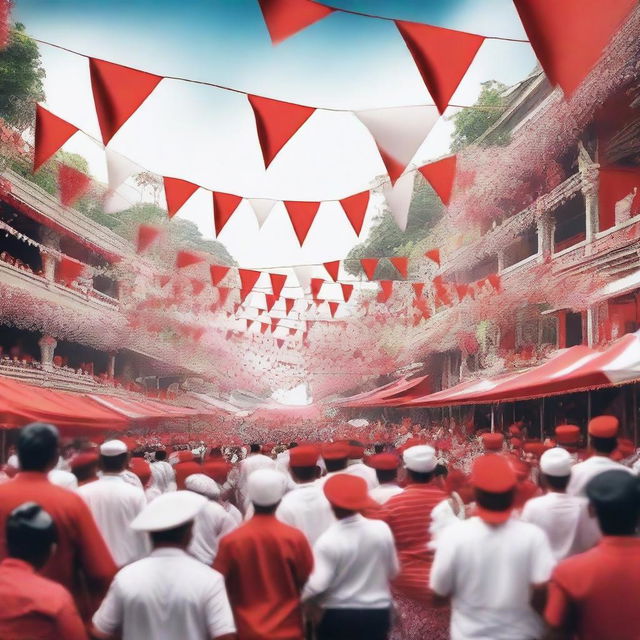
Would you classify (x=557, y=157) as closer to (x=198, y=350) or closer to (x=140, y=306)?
(x=140, y=306)

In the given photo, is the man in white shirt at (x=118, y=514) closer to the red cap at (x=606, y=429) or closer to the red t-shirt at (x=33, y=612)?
the red t-shirt at (x=33, y=612)

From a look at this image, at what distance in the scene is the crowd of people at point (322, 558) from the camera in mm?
2865


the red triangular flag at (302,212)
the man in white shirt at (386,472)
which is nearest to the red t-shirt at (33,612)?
the man in white shirt at (386,472)

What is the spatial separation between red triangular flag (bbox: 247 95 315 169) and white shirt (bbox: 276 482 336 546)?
4.71m

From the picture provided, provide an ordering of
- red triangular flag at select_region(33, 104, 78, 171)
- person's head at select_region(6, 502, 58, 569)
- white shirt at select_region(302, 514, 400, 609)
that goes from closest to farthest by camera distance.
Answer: person's head at select_region(6, 502, 58, 569), white shirt at select_region(302, 514, 400, 609), red triangular flag at select_region(33, 104, 78, 171)

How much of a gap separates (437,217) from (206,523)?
34.7m

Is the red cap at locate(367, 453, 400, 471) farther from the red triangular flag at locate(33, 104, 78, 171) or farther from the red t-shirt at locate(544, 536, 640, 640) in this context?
the red triangular flag at locate(33, 104, 78, 171)

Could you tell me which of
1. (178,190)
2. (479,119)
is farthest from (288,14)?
(479,119)

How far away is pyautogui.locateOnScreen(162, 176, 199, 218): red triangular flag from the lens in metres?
11.8

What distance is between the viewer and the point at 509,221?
22.0 m

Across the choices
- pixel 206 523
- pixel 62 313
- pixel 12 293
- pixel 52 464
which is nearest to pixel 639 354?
pixel 206 523

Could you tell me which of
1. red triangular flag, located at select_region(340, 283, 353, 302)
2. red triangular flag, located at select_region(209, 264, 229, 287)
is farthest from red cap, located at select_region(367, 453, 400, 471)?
red triangular flag, located at select_region(340, 283, 353, 302)

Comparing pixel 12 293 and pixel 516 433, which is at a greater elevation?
pixel 12 293

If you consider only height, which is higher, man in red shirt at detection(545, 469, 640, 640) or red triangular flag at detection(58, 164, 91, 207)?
red triangular flag at detection(58, 164, 91, 207)
